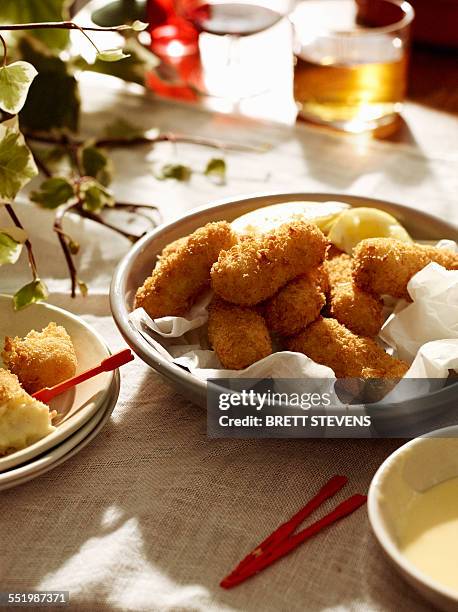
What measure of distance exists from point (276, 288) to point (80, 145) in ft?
2.43

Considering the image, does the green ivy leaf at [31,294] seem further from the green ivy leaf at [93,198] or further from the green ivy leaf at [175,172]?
the green ivy leaf at [175,172]

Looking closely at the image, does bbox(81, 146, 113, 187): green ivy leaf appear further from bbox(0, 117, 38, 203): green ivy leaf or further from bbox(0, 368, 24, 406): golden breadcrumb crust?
bbox(0, 368, 24, 406): golden breadcrumb crust

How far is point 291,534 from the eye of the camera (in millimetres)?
865

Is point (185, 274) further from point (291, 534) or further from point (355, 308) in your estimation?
point (291, 534)

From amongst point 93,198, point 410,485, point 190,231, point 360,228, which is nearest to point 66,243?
point 93,198

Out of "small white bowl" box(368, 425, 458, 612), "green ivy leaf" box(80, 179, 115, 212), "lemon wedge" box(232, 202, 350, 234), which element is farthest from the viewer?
"green ivy leaf" box(80, 179, 115, 212)

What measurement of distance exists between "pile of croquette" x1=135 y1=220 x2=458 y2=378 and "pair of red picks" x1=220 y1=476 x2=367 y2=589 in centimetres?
13

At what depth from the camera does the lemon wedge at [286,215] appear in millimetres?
1134

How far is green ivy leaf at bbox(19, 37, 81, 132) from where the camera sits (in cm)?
163

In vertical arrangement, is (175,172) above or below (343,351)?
below

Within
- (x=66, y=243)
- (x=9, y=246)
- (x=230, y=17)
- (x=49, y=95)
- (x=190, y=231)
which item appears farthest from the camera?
(x=230, y=17)

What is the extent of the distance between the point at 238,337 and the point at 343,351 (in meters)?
0.12

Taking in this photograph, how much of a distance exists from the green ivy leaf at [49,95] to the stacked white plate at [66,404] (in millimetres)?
615

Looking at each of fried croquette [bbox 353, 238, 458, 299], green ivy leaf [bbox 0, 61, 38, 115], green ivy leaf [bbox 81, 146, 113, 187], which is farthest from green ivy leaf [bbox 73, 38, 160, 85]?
fried croquette [bbox 353, 238, 458, 299]
